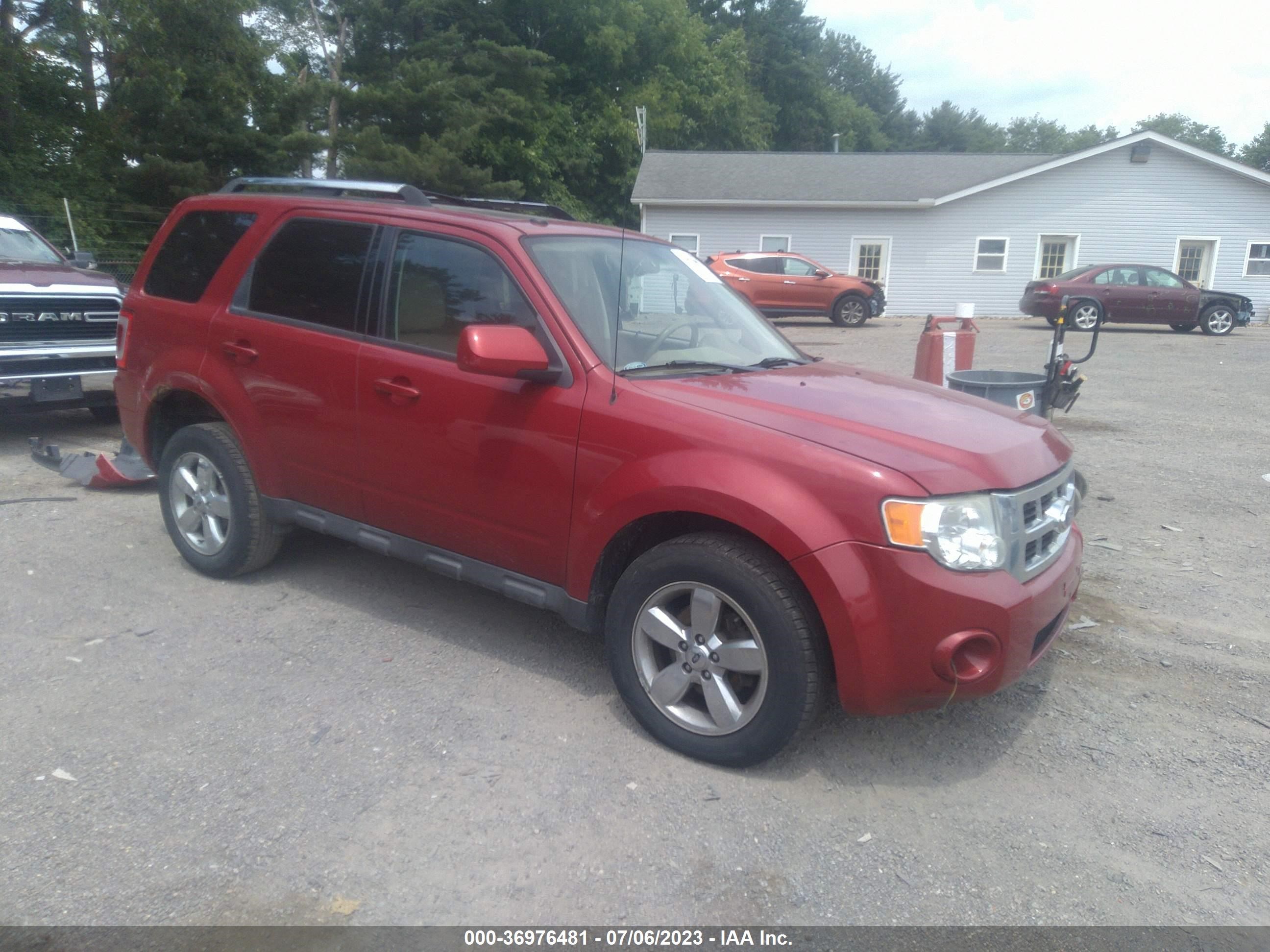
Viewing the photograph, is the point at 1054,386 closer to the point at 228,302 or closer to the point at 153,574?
the point at 228,302

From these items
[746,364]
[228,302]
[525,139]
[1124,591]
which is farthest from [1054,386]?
[525,139]

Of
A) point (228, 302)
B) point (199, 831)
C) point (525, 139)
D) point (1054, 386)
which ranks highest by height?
point (525, 139)

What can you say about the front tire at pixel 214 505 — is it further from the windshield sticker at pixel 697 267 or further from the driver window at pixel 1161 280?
the driver window at pixel 1161 280

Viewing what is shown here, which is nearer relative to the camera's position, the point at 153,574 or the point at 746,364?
the point at 746,364

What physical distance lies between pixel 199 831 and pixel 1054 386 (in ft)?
18.8

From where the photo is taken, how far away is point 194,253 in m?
4.99

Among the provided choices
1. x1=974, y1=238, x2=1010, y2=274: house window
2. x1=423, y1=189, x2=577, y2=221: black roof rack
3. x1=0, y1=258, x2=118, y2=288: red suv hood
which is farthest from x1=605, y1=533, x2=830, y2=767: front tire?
x1=974, y1=238, x2=1010, y2=274: house window

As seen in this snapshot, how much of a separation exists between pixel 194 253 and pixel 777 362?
3.11m

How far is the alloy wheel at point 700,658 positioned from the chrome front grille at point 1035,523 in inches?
34.6

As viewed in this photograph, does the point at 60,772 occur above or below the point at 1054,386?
below

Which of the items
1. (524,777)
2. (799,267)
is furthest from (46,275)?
(799,267)

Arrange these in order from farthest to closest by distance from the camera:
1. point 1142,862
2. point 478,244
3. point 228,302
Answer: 1. point 228,302
2. point 478,244
3. point 1142,862

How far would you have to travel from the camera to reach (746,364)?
411 cm

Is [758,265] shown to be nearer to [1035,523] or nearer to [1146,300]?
[1146,300]
